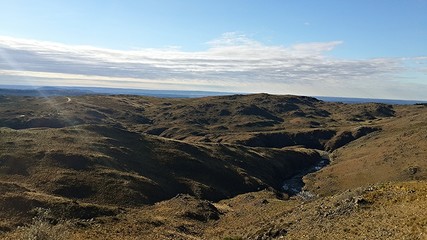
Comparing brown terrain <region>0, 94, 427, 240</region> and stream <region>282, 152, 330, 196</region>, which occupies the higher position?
brown terrain <region>0, 94, 427, 240</region>

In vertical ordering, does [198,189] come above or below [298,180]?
above

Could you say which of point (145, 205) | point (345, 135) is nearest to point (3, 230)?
point (145, 205)

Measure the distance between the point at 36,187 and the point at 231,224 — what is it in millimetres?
36203

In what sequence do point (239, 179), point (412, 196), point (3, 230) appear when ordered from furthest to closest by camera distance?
point (239, 179), point (3, 230), point (412, 196)

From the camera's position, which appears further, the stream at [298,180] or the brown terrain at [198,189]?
the stream at [298,180]

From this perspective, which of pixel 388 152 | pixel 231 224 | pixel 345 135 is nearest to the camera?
pixel 231 224

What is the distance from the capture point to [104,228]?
53.3 meters

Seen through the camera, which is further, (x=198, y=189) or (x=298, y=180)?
(x=298, y=180)

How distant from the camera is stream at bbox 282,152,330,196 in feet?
361

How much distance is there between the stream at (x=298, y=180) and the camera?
4328 inches

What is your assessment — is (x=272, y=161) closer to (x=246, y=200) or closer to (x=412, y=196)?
(x=246, y=200)

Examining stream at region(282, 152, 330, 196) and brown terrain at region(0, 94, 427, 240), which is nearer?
brown terrain at region(0, 94, 427, 240)

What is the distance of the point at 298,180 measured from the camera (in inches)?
4820

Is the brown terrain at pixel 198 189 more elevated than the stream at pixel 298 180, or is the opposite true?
the brown terrain at pixel 198 189
